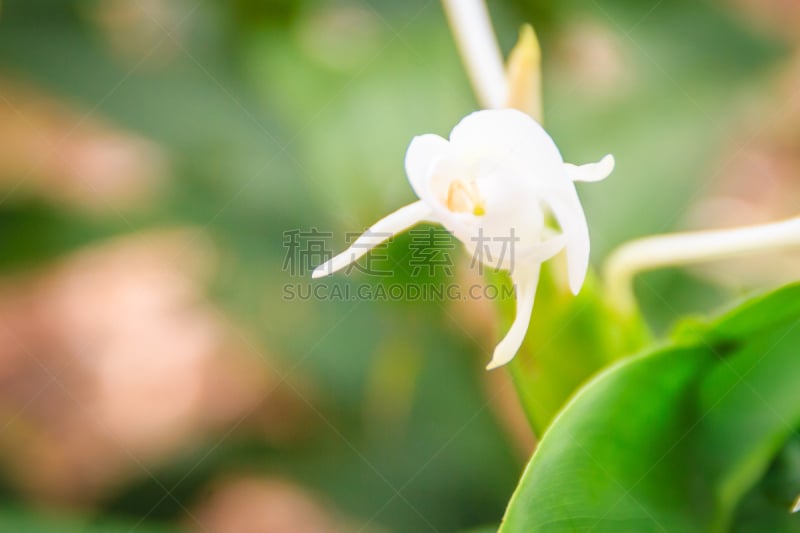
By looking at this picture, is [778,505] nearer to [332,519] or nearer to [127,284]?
[332,519]

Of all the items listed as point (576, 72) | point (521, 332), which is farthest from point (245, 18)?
point (521, 332)

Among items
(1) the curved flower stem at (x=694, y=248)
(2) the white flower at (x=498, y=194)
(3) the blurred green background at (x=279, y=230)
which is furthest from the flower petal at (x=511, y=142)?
(3) the blurred green background at (x=279, y=230)

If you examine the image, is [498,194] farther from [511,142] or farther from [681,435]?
[681,435]

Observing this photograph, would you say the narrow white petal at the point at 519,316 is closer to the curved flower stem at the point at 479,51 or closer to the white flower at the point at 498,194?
the white flower at the point at 498,194

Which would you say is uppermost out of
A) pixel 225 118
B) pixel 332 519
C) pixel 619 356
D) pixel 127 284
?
pixel 225 118

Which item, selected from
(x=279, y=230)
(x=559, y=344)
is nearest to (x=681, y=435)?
(x=559, y=344)

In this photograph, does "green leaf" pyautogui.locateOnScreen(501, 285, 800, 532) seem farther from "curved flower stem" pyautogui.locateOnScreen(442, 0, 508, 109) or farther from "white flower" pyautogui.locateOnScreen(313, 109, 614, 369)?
"curved flower stem" pyautogui.locateOnScreen(442, 0, 508, 109)
